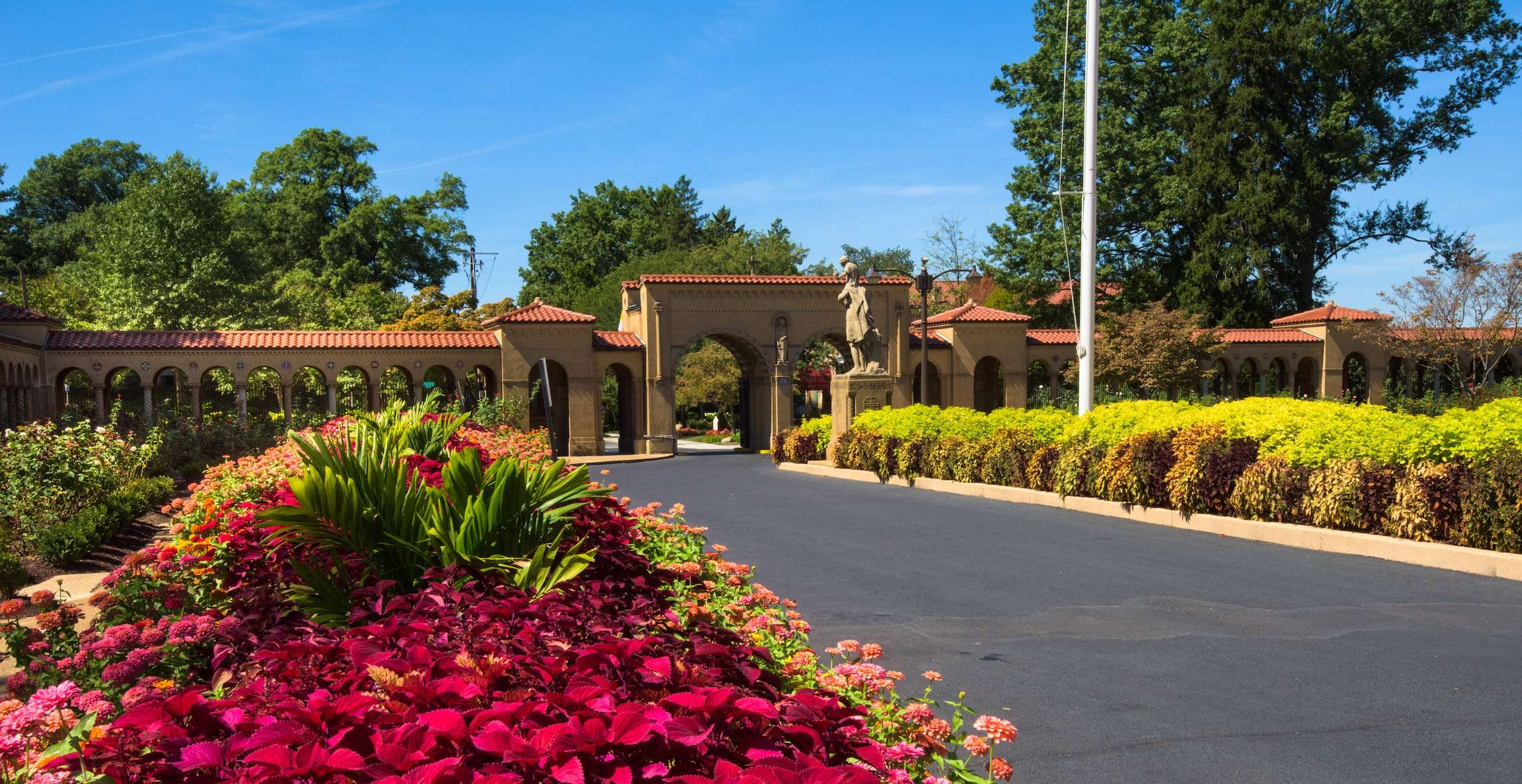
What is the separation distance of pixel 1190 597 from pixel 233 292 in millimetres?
39439

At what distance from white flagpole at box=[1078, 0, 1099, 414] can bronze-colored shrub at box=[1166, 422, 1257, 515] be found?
5047 millimetres

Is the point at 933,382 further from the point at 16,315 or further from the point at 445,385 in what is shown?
the point at 16,315

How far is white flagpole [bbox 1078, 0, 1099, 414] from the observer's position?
56.0 ft

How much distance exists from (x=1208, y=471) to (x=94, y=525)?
37.1ft

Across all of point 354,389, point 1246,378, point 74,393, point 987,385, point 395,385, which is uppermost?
point 1246,378

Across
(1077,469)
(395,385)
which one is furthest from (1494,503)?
(395,385)

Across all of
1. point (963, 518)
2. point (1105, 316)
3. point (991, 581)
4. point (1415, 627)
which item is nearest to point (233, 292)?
point (1105, 316)

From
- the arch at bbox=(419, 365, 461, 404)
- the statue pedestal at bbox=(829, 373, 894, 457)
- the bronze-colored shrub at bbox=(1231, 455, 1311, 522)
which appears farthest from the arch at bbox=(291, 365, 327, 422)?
the bronze-colored shrub at bbox=(1231, 455, 1311, 522)

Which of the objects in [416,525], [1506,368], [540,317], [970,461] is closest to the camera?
[416,525]

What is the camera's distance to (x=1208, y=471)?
11453 millimetres

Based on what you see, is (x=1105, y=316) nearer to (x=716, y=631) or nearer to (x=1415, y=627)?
(x=1415, y=627)

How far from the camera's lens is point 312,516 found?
462 centimetres

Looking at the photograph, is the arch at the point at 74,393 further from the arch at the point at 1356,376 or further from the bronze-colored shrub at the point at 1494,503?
the arch at the point at 1356,376

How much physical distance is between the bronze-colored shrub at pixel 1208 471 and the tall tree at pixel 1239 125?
83.3 ft
